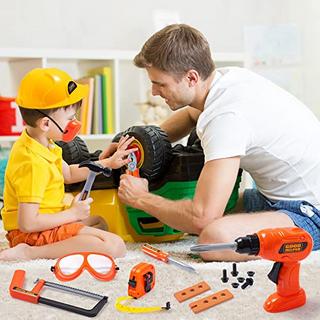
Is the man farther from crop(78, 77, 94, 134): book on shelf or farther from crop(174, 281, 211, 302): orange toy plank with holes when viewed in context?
crop(78, 77, 94, 134): book on shelf

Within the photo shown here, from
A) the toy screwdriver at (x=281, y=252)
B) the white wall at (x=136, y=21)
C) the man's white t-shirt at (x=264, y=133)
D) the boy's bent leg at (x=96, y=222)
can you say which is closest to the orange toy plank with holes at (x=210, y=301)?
the toy screwdriver at (x=281, y=252)

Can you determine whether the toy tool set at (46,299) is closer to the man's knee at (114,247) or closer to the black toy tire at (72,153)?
the man's knee at (114,247)

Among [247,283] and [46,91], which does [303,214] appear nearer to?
[247,283]

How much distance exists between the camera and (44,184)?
1815 mm

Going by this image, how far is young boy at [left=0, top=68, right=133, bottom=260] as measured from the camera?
1.80 m

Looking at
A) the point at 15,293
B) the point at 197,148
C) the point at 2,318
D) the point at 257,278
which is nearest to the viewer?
the point at 2,318

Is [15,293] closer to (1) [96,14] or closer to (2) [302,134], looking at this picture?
(2) [302,134]

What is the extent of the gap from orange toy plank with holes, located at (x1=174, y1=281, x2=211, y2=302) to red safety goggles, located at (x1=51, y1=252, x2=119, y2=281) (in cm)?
22

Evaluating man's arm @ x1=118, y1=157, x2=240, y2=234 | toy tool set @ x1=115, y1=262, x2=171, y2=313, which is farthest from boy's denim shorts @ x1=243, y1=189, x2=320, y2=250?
toy tool set @ x1=115, y1=262, x2=171, y2=313

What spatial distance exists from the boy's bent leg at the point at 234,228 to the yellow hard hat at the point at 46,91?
1.79 feet

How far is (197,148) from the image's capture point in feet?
6.86

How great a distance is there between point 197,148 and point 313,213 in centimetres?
43

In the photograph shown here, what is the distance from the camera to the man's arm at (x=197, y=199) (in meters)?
1.75

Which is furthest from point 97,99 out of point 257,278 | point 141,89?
point 257,278
